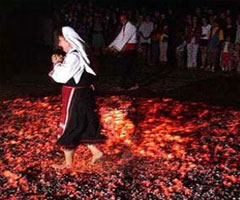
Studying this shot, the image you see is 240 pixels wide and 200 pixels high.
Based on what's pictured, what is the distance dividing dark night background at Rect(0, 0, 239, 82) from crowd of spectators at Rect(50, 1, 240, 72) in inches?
42.8

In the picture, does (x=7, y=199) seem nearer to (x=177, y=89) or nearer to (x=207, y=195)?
(x=207, y=195)

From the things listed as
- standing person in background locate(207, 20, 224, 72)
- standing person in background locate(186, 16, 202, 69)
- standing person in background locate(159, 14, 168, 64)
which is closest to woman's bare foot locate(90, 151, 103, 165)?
standing person in background locate(207, 20, 224, 72)

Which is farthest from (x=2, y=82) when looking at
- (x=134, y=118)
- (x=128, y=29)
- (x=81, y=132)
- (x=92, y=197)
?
(x=92, y=197)

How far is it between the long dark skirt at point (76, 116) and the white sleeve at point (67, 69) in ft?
0.84

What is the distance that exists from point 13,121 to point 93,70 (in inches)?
122

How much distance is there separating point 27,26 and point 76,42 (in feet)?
48.2

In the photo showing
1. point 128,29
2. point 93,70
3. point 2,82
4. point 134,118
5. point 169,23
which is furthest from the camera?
point 169,23

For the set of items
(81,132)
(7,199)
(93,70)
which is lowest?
(7,199)

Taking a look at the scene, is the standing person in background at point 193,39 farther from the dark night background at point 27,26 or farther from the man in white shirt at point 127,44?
the man in white shirt at point 127,44

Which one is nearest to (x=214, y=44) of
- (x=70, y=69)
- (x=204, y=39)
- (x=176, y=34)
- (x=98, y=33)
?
(x=204, y=39)

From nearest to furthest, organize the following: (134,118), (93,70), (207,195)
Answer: (207,195) < (93,70) < (134,118)

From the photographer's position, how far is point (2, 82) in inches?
571

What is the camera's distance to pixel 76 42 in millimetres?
6824

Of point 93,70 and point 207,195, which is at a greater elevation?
point 93,70
